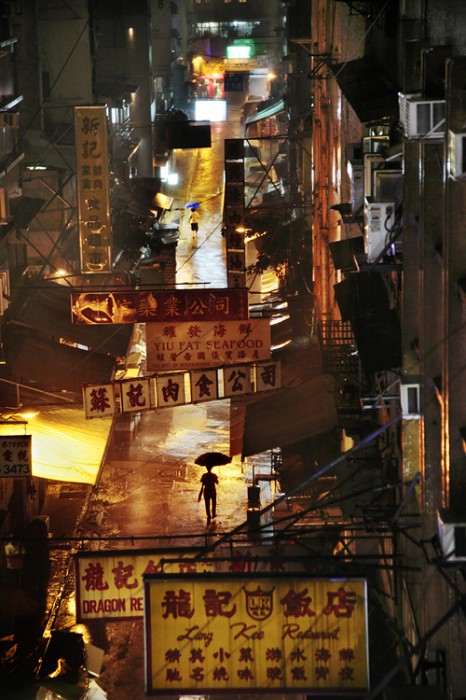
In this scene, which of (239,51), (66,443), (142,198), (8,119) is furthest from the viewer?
(239,51)

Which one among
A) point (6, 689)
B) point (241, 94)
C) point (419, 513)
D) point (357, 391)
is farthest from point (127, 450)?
point (241, 94)

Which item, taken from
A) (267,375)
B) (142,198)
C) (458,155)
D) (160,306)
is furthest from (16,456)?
(142,198)

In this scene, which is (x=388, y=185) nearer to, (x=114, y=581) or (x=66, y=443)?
(x=114, y=581)

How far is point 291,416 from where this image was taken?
2267 centimetres

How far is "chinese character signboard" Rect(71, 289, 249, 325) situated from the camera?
24.4 m


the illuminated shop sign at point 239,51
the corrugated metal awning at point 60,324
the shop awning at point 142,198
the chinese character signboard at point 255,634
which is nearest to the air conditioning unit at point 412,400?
the chinese character signboard at point 255,634

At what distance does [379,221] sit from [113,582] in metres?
6.53

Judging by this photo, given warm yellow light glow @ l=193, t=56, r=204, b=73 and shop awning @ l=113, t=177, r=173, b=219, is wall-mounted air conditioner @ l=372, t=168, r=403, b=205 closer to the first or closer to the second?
shop awning @ l=113, t=177, r=173, b=219

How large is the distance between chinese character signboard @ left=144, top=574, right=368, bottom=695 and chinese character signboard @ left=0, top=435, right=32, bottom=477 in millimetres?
9333

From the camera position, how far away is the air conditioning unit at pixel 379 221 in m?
15.2

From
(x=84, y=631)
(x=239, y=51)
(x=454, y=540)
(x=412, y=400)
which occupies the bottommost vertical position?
(x=84, y=631)

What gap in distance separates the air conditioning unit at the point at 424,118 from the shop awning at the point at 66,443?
1141 cm

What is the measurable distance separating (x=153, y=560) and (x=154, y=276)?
91.9ft

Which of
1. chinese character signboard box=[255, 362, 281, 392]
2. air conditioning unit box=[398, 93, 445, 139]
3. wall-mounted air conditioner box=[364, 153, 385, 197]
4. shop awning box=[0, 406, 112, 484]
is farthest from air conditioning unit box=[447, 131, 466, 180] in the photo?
chinese character signboard box=[255, 362, 281, 392]
